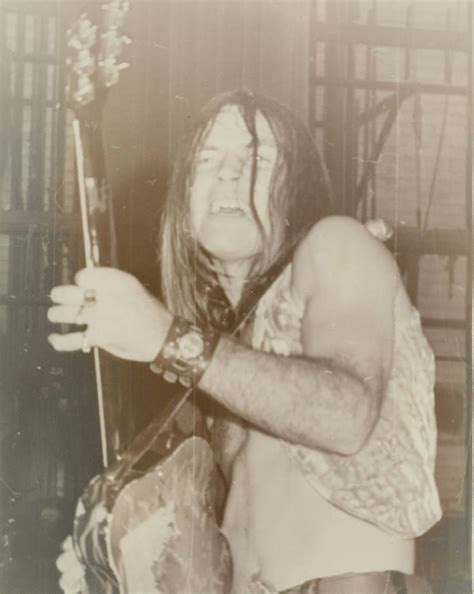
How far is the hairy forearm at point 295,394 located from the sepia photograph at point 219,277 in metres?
0.04

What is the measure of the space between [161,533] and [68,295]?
40 centimetres

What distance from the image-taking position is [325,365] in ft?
3.41

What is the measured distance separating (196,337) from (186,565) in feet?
1.20

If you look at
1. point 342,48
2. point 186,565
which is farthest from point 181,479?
point 342,48

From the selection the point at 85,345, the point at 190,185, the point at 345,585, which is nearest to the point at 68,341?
the point at 85,345

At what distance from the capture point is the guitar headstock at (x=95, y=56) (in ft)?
3.91

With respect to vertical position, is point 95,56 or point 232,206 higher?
point 95,56

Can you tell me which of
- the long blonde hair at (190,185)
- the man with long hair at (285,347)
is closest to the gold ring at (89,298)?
the man with long hair at (285,347)

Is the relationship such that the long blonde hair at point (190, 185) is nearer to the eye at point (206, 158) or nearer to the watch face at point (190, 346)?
the eye at point (206, 158)

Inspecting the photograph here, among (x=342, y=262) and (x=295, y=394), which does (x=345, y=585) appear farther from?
(x=342, y=262)

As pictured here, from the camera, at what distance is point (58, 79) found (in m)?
1.20

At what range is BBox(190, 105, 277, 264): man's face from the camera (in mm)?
1176

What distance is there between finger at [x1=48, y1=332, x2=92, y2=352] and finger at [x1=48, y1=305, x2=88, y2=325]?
0.02m

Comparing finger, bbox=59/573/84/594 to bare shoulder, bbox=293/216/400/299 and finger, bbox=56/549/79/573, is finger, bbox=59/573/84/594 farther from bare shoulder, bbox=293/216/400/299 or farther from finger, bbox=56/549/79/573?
bare shoulder, bbox=293/216/400/299
